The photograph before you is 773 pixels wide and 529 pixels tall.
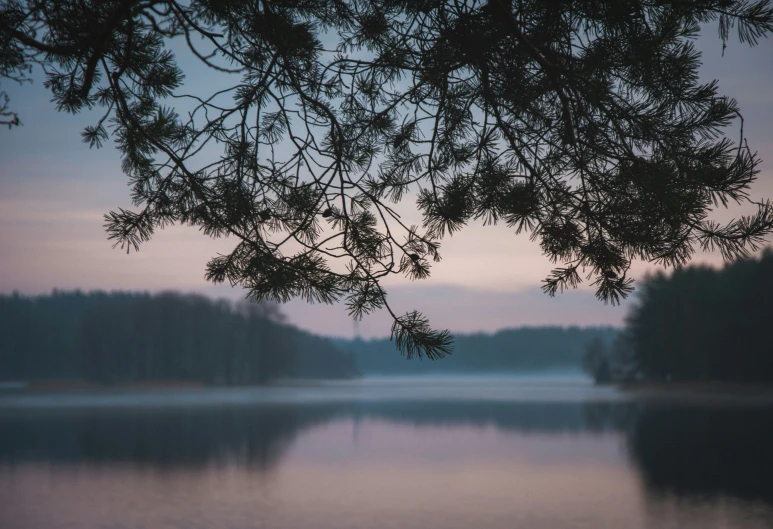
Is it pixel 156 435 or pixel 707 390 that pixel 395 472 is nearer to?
pixel 156 435

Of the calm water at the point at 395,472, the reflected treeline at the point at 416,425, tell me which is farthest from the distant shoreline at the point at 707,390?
the calm water at the point at 395,472

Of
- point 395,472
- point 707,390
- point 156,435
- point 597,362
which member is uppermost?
point 597,362

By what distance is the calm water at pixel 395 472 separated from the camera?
Answer: 32.7 ft

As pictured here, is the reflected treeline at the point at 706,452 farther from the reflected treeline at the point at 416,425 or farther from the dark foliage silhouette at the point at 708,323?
the dark foliage silhouette at the point at 708,323

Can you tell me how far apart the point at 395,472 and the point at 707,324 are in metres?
19.5

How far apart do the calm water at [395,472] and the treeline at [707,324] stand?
352 cm

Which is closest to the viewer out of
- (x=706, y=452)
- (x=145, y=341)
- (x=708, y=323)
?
(x=706, y=452)

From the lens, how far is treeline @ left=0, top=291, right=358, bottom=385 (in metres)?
36.3

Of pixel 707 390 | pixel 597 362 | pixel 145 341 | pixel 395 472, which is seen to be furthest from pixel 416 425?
pixel 597 362

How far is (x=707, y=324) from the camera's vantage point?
2802 cm

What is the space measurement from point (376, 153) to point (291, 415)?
23.1 meters

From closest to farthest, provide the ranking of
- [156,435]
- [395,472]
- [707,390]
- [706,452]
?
[395,472] → [706,452] → [156,435] → [707,390]

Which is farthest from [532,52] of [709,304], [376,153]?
[709,304]

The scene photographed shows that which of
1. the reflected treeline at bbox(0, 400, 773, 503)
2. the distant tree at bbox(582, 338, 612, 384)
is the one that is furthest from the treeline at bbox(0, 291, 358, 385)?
the distant tree at bbox(582, 338, 612, 384)
